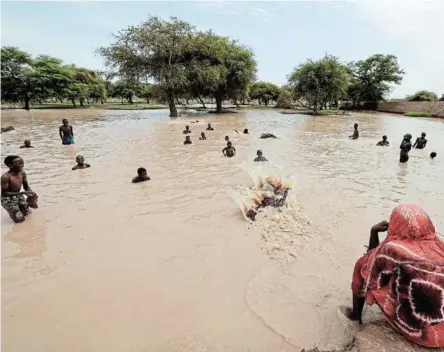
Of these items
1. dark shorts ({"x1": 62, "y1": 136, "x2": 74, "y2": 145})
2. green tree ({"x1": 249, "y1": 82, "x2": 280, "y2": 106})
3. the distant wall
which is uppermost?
green tree ({"x1": 249, "y1": 82, "x2": 280, "y2": 106})

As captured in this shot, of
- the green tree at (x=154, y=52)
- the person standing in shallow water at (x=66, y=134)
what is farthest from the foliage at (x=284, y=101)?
the person standing in shallow water at (x=66, y=134)

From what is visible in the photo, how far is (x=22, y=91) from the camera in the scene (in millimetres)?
42906

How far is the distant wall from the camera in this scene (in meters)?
35.9

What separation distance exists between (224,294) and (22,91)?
50.7 metres

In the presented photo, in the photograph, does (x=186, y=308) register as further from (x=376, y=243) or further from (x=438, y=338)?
(x=438, y=338)

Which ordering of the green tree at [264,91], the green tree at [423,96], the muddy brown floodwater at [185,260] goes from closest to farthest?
1. the muddy brown floodwater at [185,260]
2. the green tree at [423,96]
3. the green tree at [264,91]

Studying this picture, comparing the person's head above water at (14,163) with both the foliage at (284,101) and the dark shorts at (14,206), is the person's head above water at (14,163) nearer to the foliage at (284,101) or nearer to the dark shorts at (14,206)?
the dark shorts at (14,206)

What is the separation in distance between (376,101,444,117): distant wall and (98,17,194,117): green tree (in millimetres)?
30327

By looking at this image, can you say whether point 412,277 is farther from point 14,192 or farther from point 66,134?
point 66,134

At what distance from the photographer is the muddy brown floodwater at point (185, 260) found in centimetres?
278

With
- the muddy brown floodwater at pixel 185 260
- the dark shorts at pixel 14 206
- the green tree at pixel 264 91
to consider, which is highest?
the green tree at pixel 264 91

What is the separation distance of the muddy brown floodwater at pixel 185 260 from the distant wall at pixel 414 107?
3457 cm

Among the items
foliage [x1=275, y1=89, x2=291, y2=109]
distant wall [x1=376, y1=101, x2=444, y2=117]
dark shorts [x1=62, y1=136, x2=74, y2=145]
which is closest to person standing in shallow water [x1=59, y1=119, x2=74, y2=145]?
dark shorts [x1=62, y1=136, x2=74, y2=145]

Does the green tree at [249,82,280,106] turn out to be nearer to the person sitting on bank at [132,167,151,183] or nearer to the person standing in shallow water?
the person standing in shallow water
